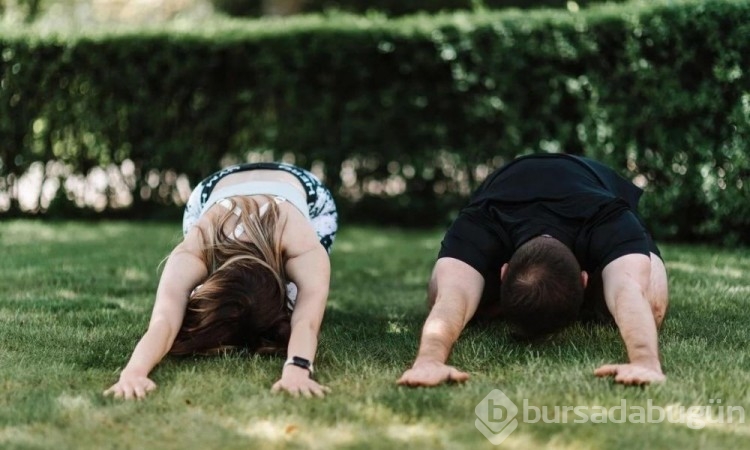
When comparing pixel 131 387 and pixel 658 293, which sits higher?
pixel 658 293

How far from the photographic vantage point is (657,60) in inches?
295

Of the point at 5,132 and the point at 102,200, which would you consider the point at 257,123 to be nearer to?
the point at 102,200

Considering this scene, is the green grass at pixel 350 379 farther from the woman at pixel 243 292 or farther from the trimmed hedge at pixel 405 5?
the trimmed hedge at pixel 405 5

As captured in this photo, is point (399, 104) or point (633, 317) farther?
point (399, 104)

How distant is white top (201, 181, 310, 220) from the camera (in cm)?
466

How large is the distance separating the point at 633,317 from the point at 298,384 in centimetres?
150

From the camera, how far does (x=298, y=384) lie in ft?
12.0

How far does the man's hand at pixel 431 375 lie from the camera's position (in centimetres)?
365

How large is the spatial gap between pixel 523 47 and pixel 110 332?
5038mm

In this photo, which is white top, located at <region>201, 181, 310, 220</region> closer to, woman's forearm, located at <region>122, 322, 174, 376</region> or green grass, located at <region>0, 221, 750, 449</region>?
green grass, located at <region>0, 221, 750, 449</region>

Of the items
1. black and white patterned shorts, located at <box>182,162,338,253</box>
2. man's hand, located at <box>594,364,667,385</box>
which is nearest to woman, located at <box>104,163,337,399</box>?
black and white patterned shorts, located at <box>182,162,338,253</box>

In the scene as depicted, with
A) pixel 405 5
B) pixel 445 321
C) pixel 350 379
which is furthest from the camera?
pixel 405 5

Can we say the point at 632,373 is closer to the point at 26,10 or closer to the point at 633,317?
the point at 633,317

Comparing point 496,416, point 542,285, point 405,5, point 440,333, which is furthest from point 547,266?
point 405,5
